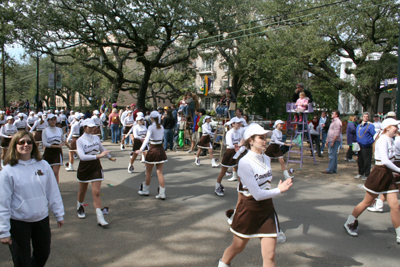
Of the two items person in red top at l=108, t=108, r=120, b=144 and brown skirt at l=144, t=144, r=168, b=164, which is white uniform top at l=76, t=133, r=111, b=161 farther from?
person in red top at l=108, t=108, r=120, b=144

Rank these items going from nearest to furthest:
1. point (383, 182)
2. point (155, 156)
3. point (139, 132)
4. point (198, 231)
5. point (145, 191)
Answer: point (383, 182) → point (198, 231) → point (155, 156) → point (145, 191) → point (139, 132)

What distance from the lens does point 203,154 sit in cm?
1362

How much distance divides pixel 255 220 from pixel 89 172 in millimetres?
3227

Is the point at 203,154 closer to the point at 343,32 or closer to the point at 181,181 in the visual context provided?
the point at 181,181

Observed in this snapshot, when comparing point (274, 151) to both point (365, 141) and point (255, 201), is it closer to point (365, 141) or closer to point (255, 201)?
point (365, 141)

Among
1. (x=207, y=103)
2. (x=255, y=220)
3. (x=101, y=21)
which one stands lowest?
(x=255, y=220)

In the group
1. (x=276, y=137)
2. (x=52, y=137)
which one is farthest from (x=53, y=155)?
(x=276, y=137)

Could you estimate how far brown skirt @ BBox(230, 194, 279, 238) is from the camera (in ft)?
10.4

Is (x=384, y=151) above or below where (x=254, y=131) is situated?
below

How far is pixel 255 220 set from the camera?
3.22 metres

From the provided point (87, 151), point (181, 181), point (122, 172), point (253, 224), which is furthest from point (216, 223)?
point (122, 172)

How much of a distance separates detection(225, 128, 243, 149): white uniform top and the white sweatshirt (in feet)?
15.8

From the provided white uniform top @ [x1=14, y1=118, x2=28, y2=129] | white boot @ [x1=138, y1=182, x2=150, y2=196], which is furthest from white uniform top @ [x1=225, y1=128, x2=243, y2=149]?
white uniform top @ [x1=14, y1=118, x2=28, y2=129]

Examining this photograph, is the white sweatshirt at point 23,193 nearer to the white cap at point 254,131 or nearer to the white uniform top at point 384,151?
the white cap at point 254,131
